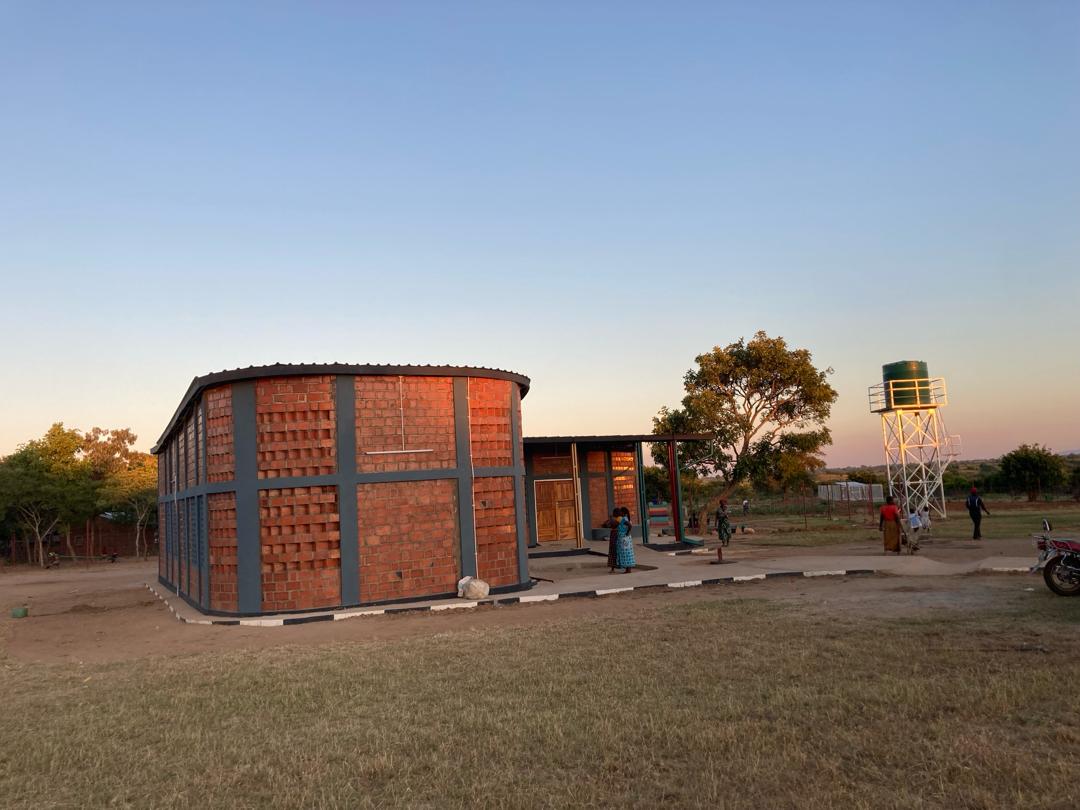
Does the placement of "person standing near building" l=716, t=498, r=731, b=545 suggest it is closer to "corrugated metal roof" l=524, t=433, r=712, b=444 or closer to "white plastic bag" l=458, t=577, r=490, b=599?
"corrugated metal roof" l=524, t=433, r=712, b=444

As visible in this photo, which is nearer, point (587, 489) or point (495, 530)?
point (495, 530)

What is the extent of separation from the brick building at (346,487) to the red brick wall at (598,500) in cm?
1329

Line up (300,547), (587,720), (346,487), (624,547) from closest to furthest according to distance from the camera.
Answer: (587,720) < (300,547) < (346,487) < (624,547)

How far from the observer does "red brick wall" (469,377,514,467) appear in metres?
16.9

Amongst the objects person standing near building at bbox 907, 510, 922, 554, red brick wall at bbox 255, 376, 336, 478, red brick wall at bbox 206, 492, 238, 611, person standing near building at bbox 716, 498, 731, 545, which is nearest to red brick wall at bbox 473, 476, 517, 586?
red brick wall at bbox 255, 376, 336, 478

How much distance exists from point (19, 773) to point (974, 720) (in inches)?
296

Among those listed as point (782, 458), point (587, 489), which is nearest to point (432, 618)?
point (587, 489)

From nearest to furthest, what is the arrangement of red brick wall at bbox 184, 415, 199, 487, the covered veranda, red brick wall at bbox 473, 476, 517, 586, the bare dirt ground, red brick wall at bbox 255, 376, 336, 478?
the bare dirt ground < red brick wall at bbox 255, 376, 336, 478 < red brick wall at bbox 473, 476, 517, 586 < red brick wall at bbox 184, 415, 199, 487 < the covered veranda

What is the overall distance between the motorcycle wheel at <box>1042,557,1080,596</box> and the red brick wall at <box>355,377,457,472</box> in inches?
421

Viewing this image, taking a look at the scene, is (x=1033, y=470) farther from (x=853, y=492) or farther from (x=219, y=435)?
(x=219, y=435)

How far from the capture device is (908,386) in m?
36.2

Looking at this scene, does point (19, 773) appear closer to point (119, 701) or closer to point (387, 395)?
point (119, 701)

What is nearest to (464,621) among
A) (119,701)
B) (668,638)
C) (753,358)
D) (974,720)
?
(668,638)

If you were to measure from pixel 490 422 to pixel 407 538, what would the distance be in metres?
3.07
